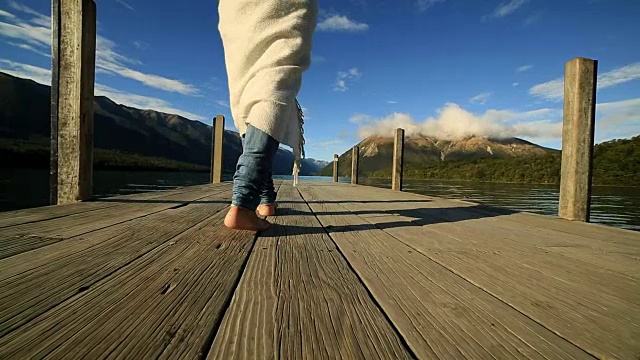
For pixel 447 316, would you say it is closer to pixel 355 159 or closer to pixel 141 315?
pixel 141 315

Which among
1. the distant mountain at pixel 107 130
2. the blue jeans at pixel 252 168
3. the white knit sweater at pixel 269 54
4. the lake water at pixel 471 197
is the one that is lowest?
the lake water at pixel 471 197

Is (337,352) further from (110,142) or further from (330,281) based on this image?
(110,142)

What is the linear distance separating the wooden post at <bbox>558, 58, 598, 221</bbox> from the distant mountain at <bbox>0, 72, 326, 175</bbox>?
265 ft

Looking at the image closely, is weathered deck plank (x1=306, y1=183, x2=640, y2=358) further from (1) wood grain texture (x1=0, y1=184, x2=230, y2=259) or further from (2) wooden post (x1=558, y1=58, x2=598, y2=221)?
(1) wood grain texture (x1=0, y1=184, x2=230, y2=259)

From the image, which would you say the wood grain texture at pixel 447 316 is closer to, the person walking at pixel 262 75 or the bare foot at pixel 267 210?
the person walking at pixel 262 75

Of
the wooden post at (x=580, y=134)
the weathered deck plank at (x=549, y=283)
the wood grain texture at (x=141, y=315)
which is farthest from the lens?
the wooden post at (x=580, y=134)

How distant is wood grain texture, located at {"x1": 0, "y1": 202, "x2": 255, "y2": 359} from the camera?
24.4 inches

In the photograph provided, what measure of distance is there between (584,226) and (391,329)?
109 inches

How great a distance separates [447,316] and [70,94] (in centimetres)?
353

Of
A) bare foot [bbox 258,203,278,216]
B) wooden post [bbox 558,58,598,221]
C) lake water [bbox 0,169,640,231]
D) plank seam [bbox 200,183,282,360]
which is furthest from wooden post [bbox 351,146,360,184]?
plank seam [bbox 200,183,282,360]

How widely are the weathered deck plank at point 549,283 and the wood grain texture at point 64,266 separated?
1255 millimetres

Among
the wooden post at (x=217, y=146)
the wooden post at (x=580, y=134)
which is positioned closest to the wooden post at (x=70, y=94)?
the wooden post at (x=580, y=134)

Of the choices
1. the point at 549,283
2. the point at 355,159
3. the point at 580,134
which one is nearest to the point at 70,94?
the point at 549,283

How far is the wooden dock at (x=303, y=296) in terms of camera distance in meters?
0.67
